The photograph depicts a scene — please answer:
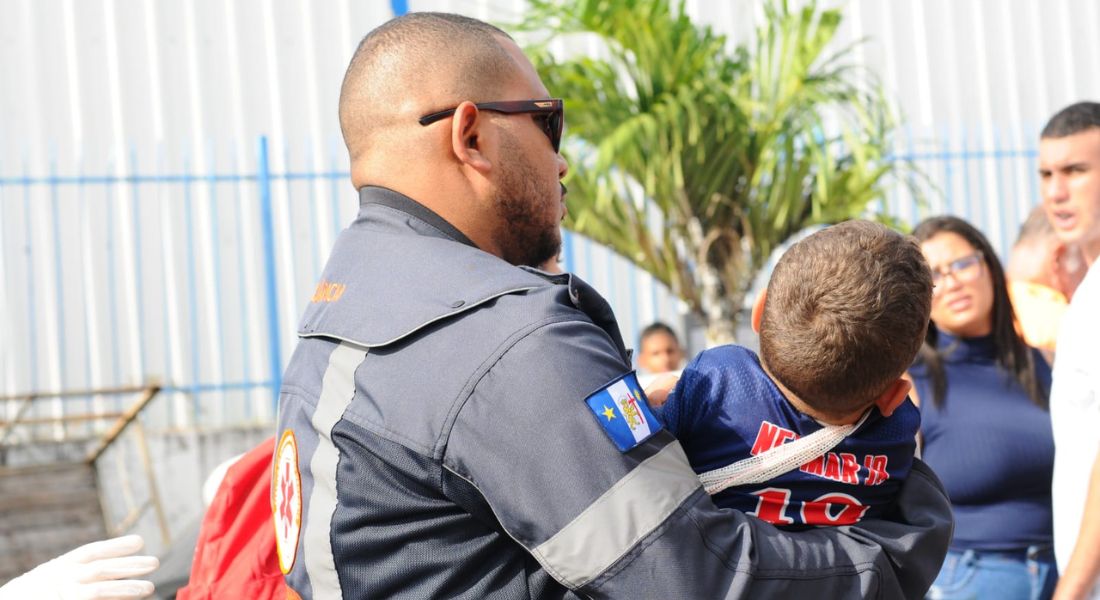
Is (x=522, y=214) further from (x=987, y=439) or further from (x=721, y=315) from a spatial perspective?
(x=721, y=315)

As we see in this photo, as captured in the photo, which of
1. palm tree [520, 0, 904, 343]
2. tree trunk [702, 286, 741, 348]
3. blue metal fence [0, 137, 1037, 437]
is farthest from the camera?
blue metal fence [0, 137, 1037, 437]

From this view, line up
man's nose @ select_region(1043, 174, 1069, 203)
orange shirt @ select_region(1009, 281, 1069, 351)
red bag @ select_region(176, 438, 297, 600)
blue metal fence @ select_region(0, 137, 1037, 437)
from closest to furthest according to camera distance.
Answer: red bag @ select_region(176, 438, 297, 600), man's nose @ select_region(1043, 174, 1069, 203), orange shirt @ select_region(1009, 281, 1069, 351), blue metal fence @ select_region(0, 137, 1037, 437)

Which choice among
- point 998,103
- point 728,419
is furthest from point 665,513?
point 998,103

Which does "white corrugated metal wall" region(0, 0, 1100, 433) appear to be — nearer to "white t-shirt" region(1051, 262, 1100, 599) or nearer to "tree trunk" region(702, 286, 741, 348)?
"tree trunk" region(702, 286, 741, 348)

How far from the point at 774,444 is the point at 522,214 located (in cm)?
46

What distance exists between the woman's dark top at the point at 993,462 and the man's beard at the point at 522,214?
1.70 metres

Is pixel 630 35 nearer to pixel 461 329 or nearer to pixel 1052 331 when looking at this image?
pixel 1052 331

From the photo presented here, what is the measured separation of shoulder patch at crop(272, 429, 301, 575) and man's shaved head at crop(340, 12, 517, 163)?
1.41 ft

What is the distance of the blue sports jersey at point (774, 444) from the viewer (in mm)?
1509

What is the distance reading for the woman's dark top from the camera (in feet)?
9.65

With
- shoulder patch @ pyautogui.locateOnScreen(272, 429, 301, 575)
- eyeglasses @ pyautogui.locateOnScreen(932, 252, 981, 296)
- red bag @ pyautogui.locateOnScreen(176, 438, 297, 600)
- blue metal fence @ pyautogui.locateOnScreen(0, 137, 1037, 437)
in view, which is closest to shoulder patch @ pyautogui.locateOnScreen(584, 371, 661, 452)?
shoulder patch @ pyautogui.locateOnScreen(272, 429, 301, 575)

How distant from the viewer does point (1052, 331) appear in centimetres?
333

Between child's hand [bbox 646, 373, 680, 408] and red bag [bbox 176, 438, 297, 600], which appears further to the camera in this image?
red bag [bbox 176, 438, 297, 600]

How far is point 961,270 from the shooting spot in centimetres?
321
